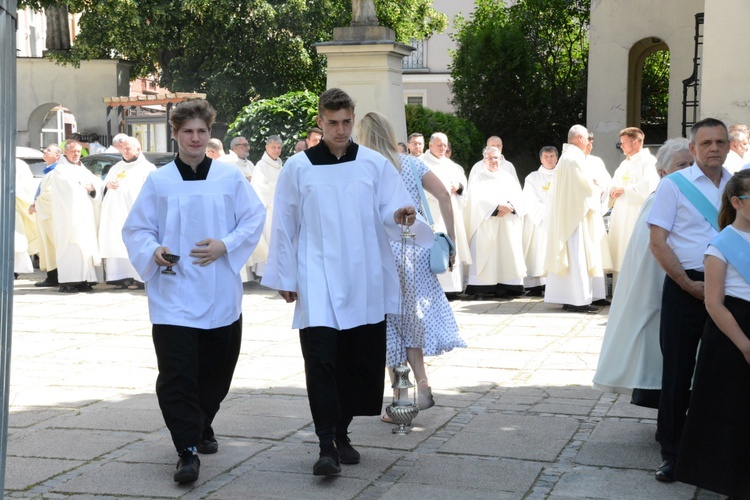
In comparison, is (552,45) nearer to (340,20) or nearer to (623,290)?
(340,20)

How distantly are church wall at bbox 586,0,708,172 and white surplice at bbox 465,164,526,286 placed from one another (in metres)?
8.33

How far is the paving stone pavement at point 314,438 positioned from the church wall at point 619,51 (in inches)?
482

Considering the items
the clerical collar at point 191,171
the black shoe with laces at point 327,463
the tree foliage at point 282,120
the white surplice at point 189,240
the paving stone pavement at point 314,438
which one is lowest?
the paving stone pavement at point 314,438

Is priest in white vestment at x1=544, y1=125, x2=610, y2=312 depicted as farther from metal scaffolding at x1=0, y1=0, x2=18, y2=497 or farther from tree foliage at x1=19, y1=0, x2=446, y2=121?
tree foliage at x1=19, y1=0, x2=446, y2=121

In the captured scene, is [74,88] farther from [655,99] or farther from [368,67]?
[368,67]

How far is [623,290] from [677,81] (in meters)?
16.4

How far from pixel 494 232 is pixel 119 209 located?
464cm

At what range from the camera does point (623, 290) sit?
234 inches

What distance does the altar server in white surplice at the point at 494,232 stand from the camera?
1320 cm

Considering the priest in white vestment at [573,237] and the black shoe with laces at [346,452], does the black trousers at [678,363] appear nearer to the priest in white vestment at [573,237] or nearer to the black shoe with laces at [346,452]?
the black shoe with laces at [346,452]

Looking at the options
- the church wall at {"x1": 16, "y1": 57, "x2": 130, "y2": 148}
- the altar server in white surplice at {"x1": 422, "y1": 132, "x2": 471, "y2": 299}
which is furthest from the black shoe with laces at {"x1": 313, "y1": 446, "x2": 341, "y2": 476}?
the church wall at {"x1": 16, "y1": 57, "x2": 130, "y2": 148}

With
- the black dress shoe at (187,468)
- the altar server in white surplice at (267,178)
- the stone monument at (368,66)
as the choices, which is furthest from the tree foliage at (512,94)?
the black dress shoe at (187,468)

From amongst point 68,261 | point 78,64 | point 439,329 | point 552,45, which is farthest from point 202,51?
point 439,329

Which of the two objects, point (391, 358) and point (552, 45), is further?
point (552, 45)
